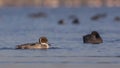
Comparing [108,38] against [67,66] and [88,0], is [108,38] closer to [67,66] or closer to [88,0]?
[67,66]

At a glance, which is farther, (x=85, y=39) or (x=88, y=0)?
(x=88, y=0)

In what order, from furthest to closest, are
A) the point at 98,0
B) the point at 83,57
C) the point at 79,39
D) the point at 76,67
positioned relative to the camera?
the point at 98,0 < the point at 79,39 < the point at 83,57 < the point at 76,67

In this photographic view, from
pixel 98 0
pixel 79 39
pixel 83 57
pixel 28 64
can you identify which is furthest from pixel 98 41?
pixel 98 0

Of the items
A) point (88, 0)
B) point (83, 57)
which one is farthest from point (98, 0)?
point (83, 57)

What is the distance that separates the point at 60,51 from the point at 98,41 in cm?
408

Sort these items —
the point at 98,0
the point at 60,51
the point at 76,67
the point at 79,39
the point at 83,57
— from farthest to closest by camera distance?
the point at 98,0 < the point at 79,39 < the point at 60,51 < the point at 83,57 < the point at 76,67

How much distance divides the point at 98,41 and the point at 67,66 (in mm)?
8873

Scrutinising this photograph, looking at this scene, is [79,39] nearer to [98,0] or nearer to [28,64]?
[28,64]

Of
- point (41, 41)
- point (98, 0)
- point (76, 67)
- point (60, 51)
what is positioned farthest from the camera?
point (98, 0)

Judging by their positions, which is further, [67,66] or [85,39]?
[85,39]

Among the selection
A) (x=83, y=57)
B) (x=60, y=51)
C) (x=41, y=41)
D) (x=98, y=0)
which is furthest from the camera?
(x=98, y=0)

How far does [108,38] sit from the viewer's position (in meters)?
42.1

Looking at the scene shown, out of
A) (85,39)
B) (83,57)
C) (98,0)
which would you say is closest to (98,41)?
(85,39)

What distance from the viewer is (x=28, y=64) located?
29.4 metres
